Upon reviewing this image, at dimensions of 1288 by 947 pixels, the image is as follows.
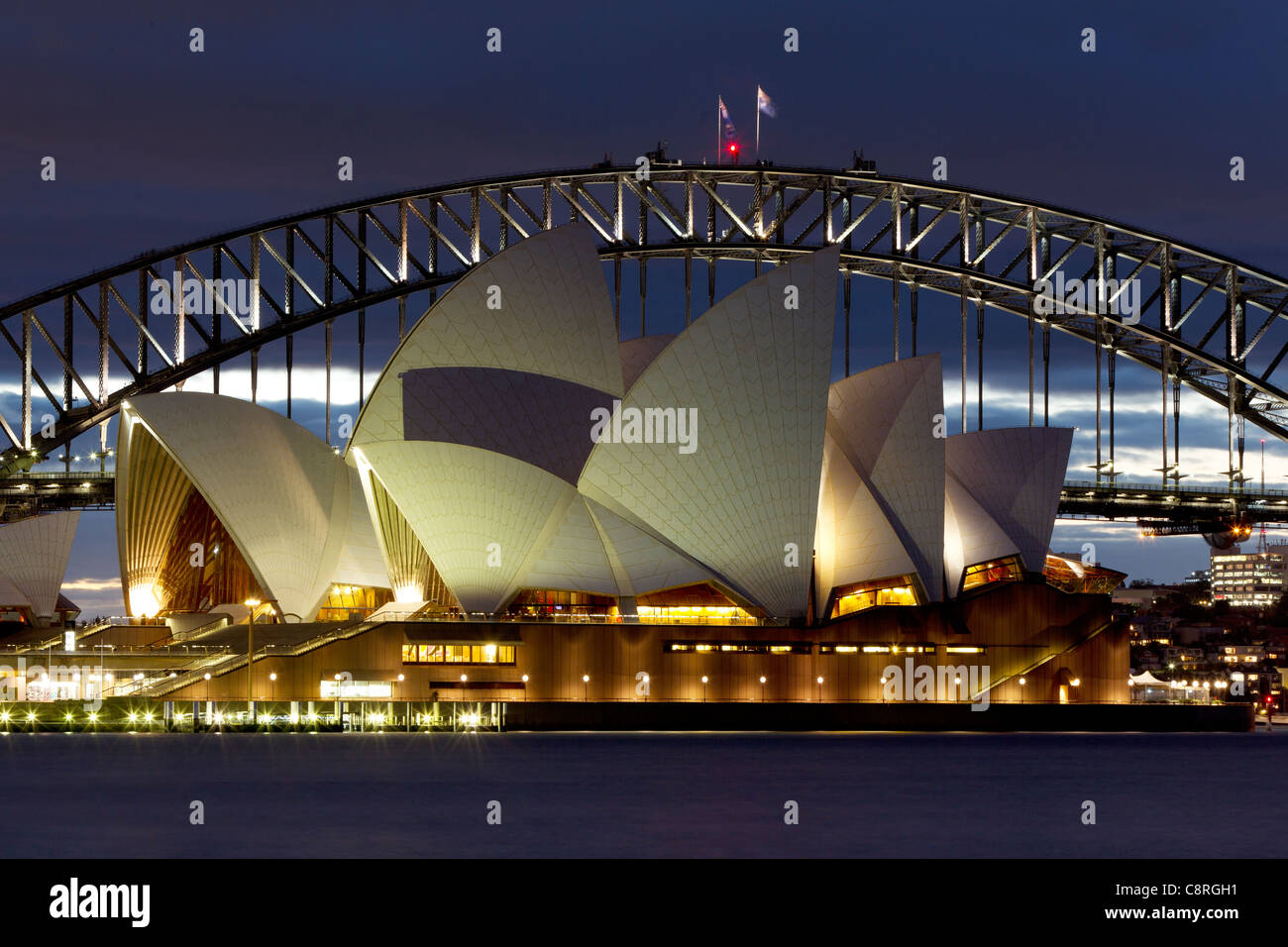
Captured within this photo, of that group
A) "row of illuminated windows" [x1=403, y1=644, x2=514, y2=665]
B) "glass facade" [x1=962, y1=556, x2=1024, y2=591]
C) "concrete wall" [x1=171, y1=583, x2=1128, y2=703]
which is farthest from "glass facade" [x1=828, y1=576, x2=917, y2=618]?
"row of illuminated windows" [x1=403, y1=644, x2=514, y2=665]

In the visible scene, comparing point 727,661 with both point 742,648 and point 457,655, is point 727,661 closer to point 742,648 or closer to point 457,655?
point 742,648

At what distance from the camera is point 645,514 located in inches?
2475

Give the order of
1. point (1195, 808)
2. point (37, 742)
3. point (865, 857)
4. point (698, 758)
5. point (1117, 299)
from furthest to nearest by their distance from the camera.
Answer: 1. point (1117, 299)
2. point (37, 742)
3. point (698, 758)
4. point (1195, 808)
5. point (865, 857)

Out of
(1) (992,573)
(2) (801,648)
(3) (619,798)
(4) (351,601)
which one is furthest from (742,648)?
(3) (619,798)

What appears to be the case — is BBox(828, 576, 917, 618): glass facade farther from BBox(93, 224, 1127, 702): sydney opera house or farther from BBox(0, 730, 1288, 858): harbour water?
BBox(0, 730, 1288, 858): harbour water

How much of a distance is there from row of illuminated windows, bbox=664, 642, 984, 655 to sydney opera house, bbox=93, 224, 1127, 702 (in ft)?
0.25

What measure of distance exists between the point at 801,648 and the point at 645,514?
23.9 feet

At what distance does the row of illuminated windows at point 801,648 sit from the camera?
208 ft

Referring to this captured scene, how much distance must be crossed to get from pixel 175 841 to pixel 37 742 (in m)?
26.3

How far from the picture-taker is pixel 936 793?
127 feet

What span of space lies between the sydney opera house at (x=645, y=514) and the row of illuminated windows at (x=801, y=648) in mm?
78

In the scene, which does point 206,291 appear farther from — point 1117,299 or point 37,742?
point 1117,299

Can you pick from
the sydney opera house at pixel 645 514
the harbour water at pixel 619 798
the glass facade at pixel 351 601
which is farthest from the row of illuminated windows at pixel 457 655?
the glass facade at pixel 351 601
